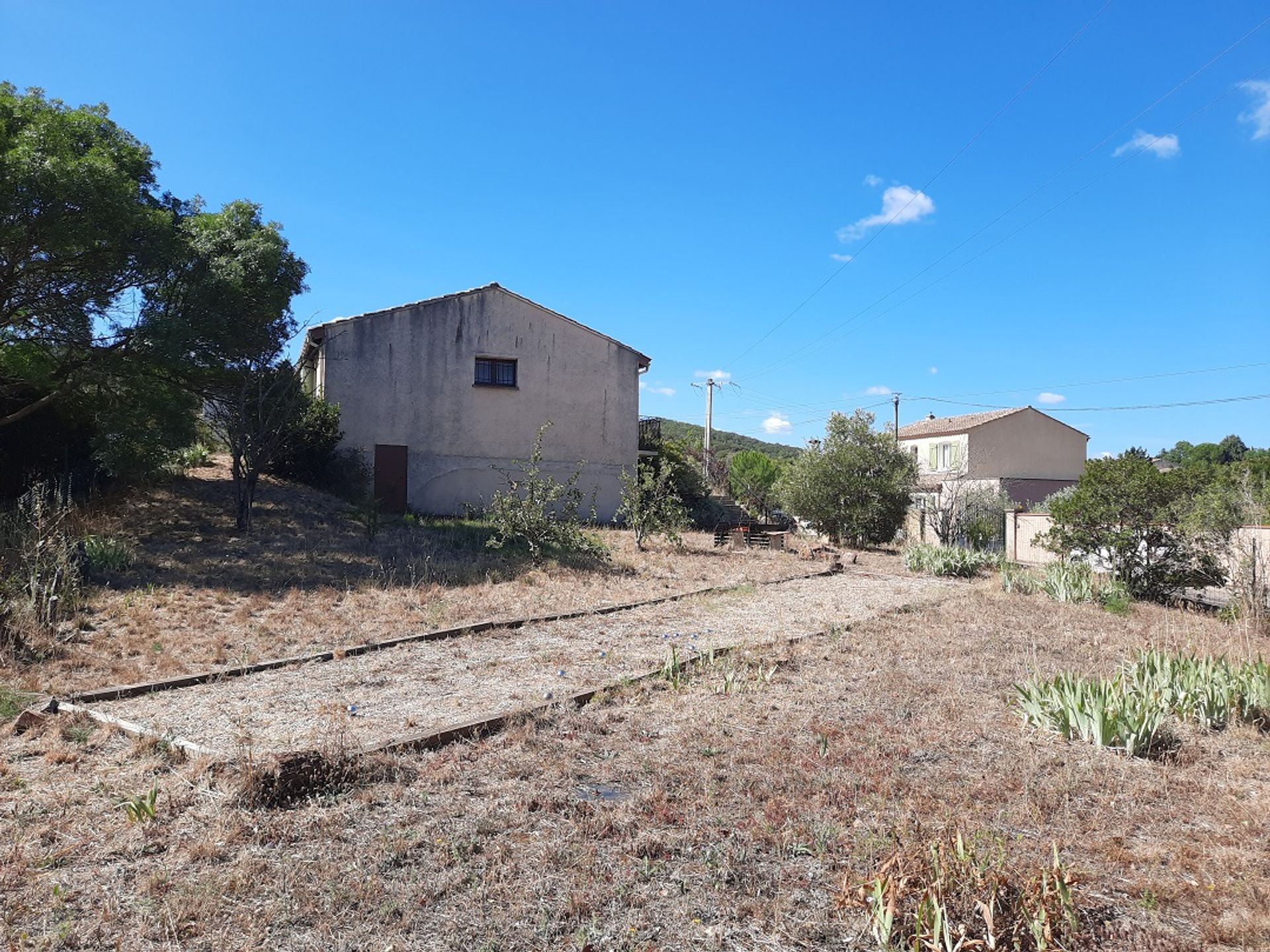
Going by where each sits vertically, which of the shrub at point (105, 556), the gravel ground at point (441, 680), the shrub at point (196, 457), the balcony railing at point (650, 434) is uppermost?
the balcony railing at point (650, 434)

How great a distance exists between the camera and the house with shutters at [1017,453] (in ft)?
125

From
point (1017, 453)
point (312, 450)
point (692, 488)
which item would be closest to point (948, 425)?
point (1017, 453)

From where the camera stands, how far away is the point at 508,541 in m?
14.8

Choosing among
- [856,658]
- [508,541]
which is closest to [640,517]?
[508,541]

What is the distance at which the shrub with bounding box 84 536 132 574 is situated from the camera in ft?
31.5

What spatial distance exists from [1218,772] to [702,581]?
8966 mm

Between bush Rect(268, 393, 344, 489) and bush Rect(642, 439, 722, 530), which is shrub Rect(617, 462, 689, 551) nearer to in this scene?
bush Rect(642, 439, 722, 530)

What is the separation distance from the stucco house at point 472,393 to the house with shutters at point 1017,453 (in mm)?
20162

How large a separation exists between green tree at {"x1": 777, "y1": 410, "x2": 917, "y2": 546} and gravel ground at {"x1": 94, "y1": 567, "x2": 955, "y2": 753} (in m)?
11.4

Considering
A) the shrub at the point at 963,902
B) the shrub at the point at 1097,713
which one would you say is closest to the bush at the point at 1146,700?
the shrub at the point at 1097,713

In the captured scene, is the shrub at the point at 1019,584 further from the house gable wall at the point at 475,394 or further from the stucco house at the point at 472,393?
the house gable wall at the point at 475,394

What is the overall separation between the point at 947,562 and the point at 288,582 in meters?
12.2

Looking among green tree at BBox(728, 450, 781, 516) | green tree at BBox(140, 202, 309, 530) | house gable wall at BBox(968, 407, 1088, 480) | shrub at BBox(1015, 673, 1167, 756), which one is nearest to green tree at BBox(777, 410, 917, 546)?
green tree at BBox(728, 450, 781, 516)

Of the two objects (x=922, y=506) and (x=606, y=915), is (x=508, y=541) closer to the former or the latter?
(x=606, y=915)
